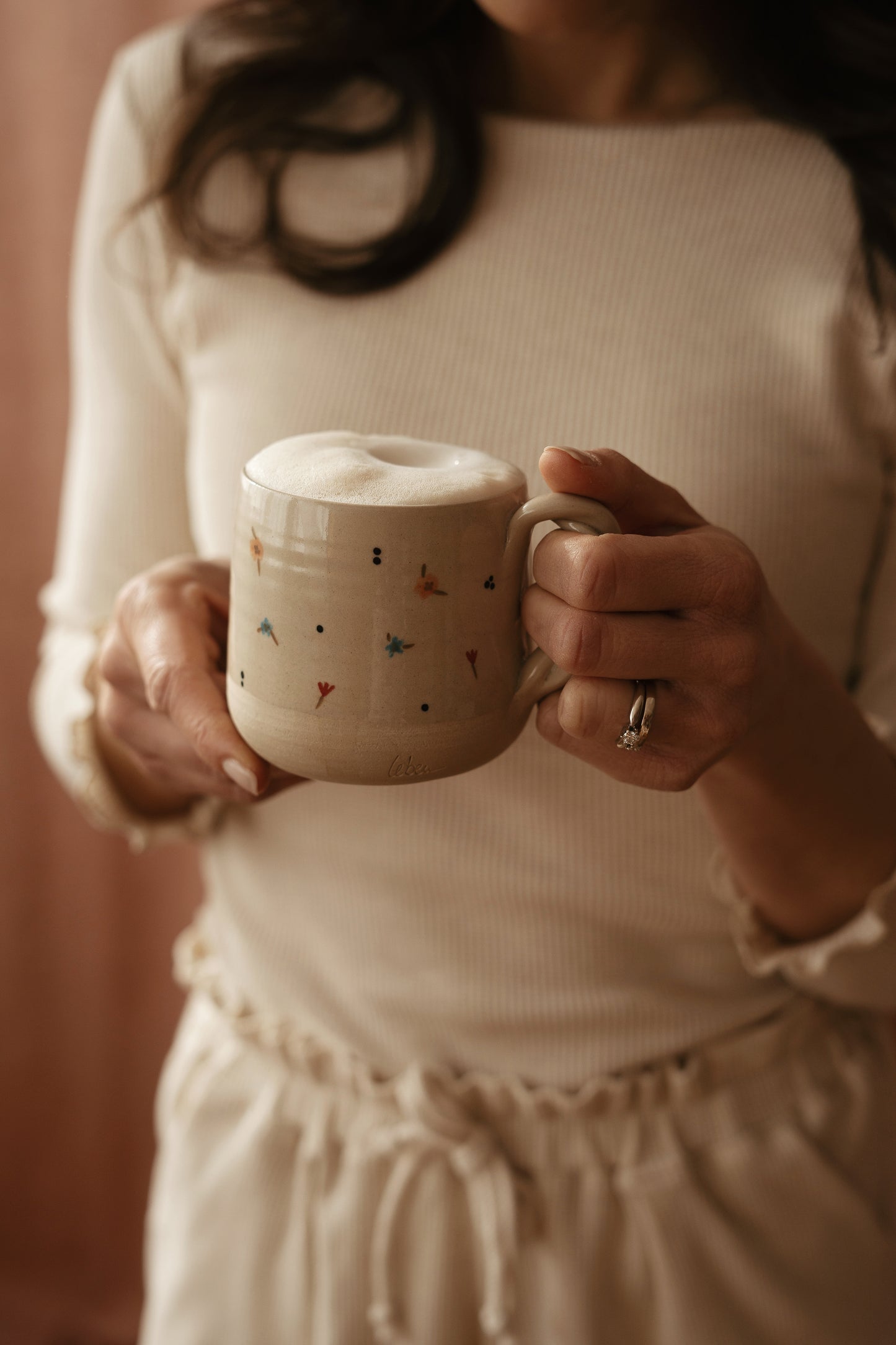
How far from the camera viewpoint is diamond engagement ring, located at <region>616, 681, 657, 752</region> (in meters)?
0.49

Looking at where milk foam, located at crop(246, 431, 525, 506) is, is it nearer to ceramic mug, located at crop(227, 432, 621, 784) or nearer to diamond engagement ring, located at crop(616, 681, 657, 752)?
ceramic mug, located at crop(227, 432, 621, 784)

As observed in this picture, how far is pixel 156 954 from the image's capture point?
1464 mm

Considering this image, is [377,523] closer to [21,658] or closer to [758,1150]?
[758,1150]

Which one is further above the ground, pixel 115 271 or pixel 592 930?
pixel 115 271

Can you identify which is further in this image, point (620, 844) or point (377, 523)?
point (620, 844)

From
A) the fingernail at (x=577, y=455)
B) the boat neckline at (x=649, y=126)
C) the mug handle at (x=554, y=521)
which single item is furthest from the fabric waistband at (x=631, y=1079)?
the boat neckline at (x=649, y=126)

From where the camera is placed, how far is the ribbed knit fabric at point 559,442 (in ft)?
2.41

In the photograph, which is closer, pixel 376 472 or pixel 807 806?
pixel 376 472

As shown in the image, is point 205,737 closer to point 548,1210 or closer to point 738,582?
point 738,582

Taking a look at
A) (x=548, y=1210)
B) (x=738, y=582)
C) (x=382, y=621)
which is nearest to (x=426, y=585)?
(x=382, y=621)

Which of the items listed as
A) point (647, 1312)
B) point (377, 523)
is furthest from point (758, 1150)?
point (377, 523)

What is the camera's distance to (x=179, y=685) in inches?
22.5

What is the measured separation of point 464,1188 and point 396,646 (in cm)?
48

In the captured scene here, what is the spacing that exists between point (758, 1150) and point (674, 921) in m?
0.17
